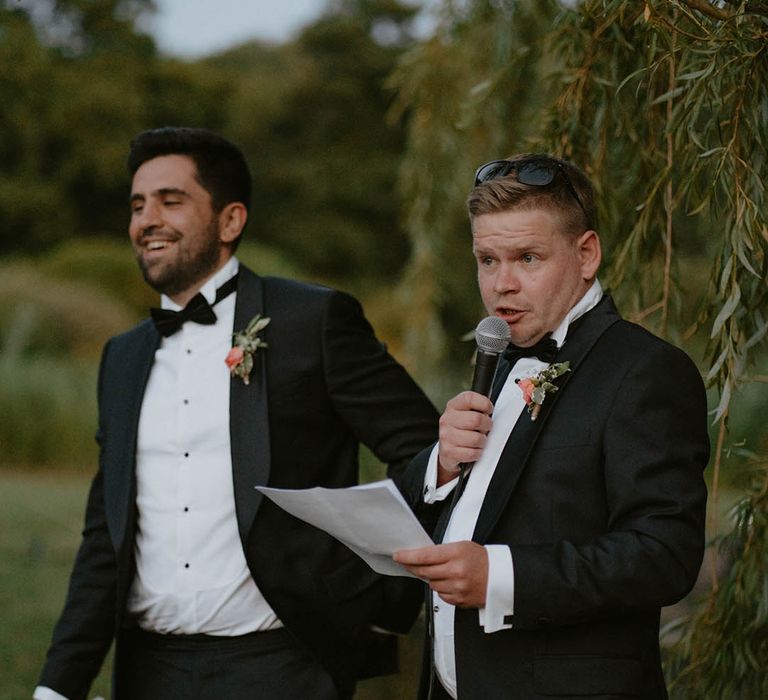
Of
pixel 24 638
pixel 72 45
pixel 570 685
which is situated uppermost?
pixel 72 45

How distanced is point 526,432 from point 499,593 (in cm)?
35

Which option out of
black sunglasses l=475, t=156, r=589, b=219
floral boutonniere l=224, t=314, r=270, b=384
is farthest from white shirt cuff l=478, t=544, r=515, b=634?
floral boutonniere l=224, t=314, r=270, b=384

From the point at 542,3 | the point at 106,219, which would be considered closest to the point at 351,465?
the point at 542,3

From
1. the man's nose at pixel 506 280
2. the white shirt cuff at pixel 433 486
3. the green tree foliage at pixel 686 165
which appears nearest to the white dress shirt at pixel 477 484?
the white shirt cuff at pixel 433 486

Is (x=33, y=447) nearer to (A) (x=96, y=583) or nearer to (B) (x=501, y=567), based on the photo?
(A) (x=96, y=583)

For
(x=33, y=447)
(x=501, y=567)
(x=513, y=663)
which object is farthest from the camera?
(x=33, y=447)

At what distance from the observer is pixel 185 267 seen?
A: 3.39 metres

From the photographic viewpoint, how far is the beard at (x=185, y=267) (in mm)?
3387

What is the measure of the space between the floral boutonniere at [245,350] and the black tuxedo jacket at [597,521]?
108 centimetres

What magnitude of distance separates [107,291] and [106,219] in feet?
19.5

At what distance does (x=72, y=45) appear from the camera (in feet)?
72.1

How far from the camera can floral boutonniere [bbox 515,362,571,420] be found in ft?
7.47

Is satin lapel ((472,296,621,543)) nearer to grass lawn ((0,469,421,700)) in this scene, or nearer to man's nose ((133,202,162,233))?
man's nose ((133,202,162,233))

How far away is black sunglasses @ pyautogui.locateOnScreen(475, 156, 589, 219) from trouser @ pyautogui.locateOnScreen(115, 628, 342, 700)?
140 cm
